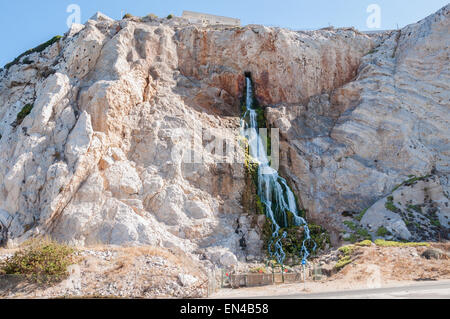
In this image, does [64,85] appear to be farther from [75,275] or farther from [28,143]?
[75,275]

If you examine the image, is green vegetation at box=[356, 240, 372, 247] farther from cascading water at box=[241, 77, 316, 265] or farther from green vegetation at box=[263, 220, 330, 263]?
cascading water at box=[241, 77, 316, 265]

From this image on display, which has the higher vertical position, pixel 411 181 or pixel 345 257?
pixel 411 181

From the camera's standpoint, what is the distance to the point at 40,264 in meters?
14.4

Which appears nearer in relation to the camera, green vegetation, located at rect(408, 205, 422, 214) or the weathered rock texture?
green vegetation, located at rect(408, 205, 422, 214)

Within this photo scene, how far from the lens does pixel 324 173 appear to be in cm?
2541

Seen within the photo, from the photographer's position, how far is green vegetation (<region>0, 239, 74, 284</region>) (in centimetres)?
1424

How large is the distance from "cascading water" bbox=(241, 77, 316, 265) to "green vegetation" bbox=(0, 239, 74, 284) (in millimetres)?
9918

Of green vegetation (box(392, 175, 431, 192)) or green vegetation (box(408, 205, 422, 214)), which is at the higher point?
green vegetation (box(392, 175, 431, 192))

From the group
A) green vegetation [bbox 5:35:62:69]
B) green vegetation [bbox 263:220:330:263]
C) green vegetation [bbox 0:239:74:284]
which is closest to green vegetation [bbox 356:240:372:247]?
green vegetation [bbox 263:220:330:263]

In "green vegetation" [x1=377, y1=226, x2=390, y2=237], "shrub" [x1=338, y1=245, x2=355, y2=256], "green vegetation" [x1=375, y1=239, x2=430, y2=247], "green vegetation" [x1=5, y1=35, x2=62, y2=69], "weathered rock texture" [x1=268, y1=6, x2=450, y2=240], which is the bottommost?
"shrub" [x1=338, y1=245, x2=355, y2=256]

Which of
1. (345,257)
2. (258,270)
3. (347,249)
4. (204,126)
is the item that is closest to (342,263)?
(345,257)

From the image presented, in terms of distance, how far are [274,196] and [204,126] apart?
246 inches

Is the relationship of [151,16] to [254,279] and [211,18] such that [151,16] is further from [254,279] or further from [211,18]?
[254,279]

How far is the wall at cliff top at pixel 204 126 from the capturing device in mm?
19516
